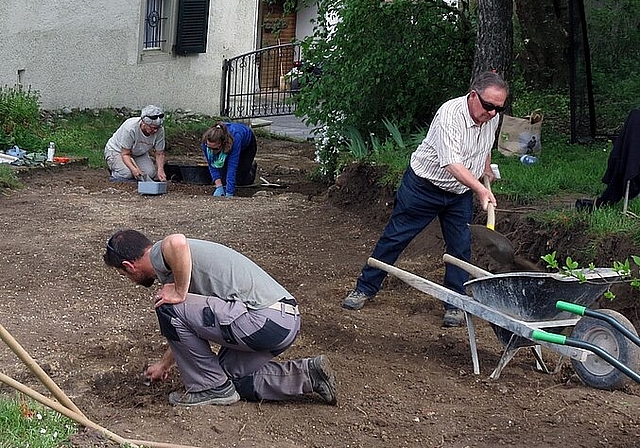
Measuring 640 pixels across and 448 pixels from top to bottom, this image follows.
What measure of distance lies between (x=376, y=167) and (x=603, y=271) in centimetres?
553

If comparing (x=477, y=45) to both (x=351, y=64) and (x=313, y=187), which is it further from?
(x=313, y=187)

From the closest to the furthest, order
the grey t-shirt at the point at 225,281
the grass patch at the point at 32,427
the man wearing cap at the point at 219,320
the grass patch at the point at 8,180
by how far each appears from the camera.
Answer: the grass patch at the point at 32,427
the man wearing cap at the point at 219,320
the grey t-shirt at the point at 225,281
the grass patch at the point at 8,180

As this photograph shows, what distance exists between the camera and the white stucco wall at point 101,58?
1577cm

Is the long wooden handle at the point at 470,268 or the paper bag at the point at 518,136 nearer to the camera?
the long wooden handle at the point at 470,268

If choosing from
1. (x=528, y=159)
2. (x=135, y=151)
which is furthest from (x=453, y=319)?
(x=135, y=151)

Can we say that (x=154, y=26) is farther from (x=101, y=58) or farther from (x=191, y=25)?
(x=101, y=58)

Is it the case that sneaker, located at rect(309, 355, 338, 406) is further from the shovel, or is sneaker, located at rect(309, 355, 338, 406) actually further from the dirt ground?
the shovel

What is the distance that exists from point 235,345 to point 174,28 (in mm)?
14270

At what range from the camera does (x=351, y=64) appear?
11.6 m

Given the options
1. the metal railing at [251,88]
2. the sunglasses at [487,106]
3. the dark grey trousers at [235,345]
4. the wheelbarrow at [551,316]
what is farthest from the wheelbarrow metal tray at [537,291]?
the metal railing at [251,88]

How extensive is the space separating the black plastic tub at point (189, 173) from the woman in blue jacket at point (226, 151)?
1.99 feet

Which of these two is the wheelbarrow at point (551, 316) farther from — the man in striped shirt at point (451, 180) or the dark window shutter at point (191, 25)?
A: the dark window shutter at point (191, 25)

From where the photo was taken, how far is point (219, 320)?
4934 millimetres

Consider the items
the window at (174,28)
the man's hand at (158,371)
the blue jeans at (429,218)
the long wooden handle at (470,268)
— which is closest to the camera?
the man's hand at (158,371)
